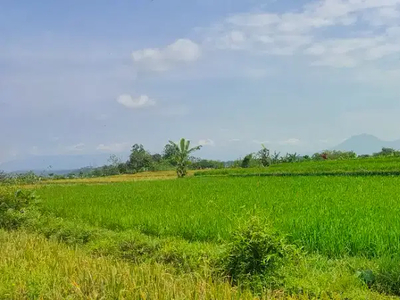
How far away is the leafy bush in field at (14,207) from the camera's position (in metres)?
7.89

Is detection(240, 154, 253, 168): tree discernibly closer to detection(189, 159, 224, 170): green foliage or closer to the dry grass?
detection(189, 159, 224, 170): green foliage

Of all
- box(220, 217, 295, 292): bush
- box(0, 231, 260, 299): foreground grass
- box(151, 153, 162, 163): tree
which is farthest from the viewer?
box(151, 153, 162, 163): tree

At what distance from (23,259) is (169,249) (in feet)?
5.37

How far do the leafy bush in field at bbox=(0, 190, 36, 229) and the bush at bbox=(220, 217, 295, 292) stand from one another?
5.14m

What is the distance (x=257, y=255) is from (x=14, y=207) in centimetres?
596

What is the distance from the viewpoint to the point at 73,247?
605 cm

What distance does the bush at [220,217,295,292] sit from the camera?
3.89 m

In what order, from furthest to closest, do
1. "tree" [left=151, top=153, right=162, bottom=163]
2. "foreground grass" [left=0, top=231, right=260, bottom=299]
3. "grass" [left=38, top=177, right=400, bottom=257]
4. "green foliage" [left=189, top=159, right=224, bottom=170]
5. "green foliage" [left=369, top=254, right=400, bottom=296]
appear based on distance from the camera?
1. "tree" [left=151, top=153, right=162, bottom=163]
2. "green foliage" [left=189, top=159, right=224, bottom=170]
3. "grass" [left=38, top=177, right=400, bottom=257]
4. "green foliage" [left=369, top=254, right=400, bottom=296]
5. "foreground grass" [left=0, top=231, right=260, bottom=299]

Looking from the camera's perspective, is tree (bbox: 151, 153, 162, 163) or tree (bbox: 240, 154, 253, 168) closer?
tree (bbox: 240, 154, 253, 168)

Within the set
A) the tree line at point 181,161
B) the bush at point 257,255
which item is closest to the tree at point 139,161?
the tree line at point 181,161

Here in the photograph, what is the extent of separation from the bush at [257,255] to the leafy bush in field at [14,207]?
5138mm

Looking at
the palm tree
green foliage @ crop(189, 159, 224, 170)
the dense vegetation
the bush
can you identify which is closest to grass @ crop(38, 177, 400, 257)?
the dense vegetation

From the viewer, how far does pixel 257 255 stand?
398 cm

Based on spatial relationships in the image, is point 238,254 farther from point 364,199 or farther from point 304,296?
point 364,199
